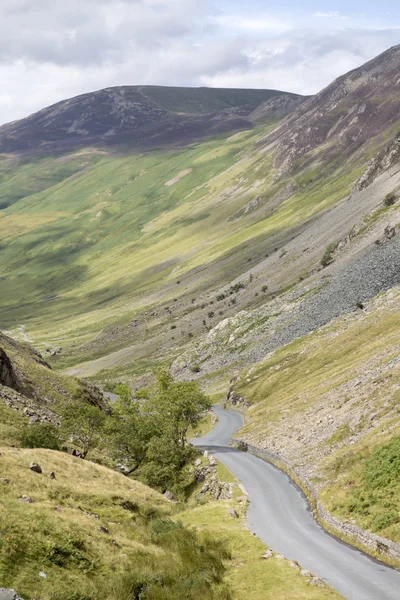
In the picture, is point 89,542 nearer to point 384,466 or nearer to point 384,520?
point 384,520

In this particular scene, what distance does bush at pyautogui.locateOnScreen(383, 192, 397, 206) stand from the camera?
154 metres

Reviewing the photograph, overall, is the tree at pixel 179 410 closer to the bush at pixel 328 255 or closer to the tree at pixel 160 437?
the tree at pixel 160 437

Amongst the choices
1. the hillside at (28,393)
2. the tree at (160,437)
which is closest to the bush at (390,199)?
the hillside at (28,393)

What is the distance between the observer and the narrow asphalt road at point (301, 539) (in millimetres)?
24875

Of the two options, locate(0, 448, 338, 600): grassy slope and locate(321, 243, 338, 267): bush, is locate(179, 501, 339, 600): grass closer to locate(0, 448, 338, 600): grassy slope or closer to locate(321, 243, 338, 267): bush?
locate(0, 448, 338, 600): grassy slope

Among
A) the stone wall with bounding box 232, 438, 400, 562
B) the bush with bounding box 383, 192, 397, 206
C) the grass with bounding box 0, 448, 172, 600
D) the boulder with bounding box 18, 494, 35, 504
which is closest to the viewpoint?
the grass with bounding box 0, 448, 172, 600

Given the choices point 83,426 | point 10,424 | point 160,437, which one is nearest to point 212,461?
point 160,437

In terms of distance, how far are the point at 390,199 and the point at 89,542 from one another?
148 meters

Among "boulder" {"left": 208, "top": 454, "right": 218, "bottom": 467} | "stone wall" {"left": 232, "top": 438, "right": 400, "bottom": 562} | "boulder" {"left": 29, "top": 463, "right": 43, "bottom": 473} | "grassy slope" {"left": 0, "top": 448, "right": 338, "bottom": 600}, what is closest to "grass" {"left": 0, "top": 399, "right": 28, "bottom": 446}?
"grassy slope" {"left": 0, "top": 448, "right": 338, "bottom": 600}

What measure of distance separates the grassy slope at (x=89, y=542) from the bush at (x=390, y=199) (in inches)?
5227

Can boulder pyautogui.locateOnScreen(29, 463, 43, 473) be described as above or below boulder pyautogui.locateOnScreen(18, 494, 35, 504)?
below

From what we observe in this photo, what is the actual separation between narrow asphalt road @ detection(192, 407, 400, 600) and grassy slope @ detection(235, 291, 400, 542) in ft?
6.59

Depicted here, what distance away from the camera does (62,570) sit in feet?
78.2

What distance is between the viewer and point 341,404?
180 feet
